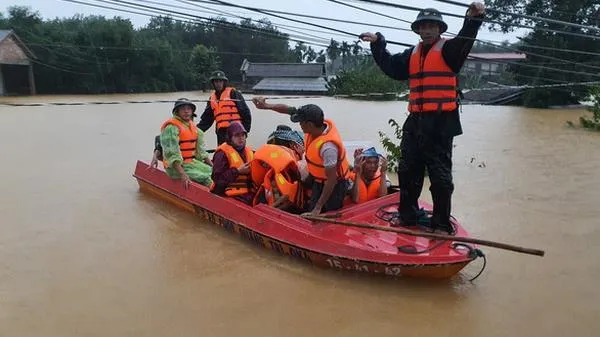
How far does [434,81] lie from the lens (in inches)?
156

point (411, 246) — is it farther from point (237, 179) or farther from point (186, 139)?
point (186, 139)

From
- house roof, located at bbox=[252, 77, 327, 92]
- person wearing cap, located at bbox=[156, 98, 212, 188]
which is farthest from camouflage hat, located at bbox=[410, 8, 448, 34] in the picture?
house roof, located at bbox=[252, 77, 327, 92]

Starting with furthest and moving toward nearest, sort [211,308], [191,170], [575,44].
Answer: [575,44] → [191,170] → [211,308]

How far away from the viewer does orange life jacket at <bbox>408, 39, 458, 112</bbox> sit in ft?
12.8

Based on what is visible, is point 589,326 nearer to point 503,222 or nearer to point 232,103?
point 503,222

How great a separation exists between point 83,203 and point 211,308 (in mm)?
3817

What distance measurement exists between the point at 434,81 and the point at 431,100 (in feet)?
0.46

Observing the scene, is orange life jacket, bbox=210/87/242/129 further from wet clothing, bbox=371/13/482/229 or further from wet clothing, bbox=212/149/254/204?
wet clothing, bbox=371/13/482/229

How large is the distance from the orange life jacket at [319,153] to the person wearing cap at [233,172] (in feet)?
3.05

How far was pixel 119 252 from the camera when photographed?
5352 mm

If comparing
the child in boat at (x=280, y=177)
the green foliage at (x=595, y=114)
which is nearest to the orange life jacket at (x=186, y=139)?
the child in boat at (x=280, y=177)

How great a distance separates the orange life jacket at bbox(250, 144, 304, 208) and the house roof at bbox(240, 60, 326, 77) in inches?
1276

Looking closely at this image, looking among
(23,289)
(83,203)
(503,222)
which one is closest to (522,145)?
(503,222)

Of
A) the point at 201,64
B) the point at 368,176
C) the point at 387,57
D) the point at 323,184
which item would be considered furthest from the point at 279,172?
the point at 201,64
